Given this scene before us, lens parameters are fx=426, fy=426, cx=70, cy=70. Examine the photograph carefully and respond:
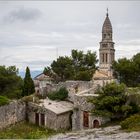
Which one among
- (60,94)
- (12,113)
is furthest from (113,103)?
(60,94)

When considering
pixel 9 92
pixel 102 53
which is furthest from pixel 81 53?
pixel 102 53

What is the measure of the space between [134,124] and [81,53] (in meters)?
33.7

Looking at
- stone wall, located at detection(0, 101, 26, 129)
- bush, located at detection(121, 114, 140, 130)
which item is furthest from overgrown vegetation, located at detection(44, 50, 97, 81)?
bush, located at detection(121, 114, 140, 130)

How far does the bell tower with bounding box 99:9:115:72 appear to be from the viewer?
109m

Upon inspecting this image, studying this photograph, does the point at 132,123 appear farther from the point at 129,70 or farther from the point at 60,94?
the point at 129,70

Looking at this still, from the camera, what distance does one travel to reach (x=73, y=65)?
6088cm

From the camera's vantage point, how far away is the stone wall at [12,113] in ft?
123

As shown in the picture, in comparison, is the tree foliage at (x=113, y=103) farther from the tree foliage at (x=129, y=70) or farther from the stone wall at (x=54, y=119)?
the tree foliage at (x=129, y=70)

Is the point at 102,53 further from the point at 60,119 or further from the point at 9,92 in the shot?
the point at 60,119

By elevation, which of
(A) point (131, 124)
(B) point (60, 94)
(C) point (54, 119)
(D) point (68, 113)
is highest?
(B) point (60, 94)

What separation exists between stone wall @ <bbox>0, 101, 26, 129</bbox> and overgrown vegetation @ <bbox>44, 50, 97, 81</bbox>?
19715mm

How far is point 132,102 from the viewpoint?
34000 mm

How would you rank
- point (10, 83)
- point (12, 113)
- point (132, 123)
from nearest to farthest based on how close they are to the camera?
point (132, 123) → point (12, 113) → point (10, 83)

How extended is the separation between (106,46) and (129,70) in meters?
58.3
